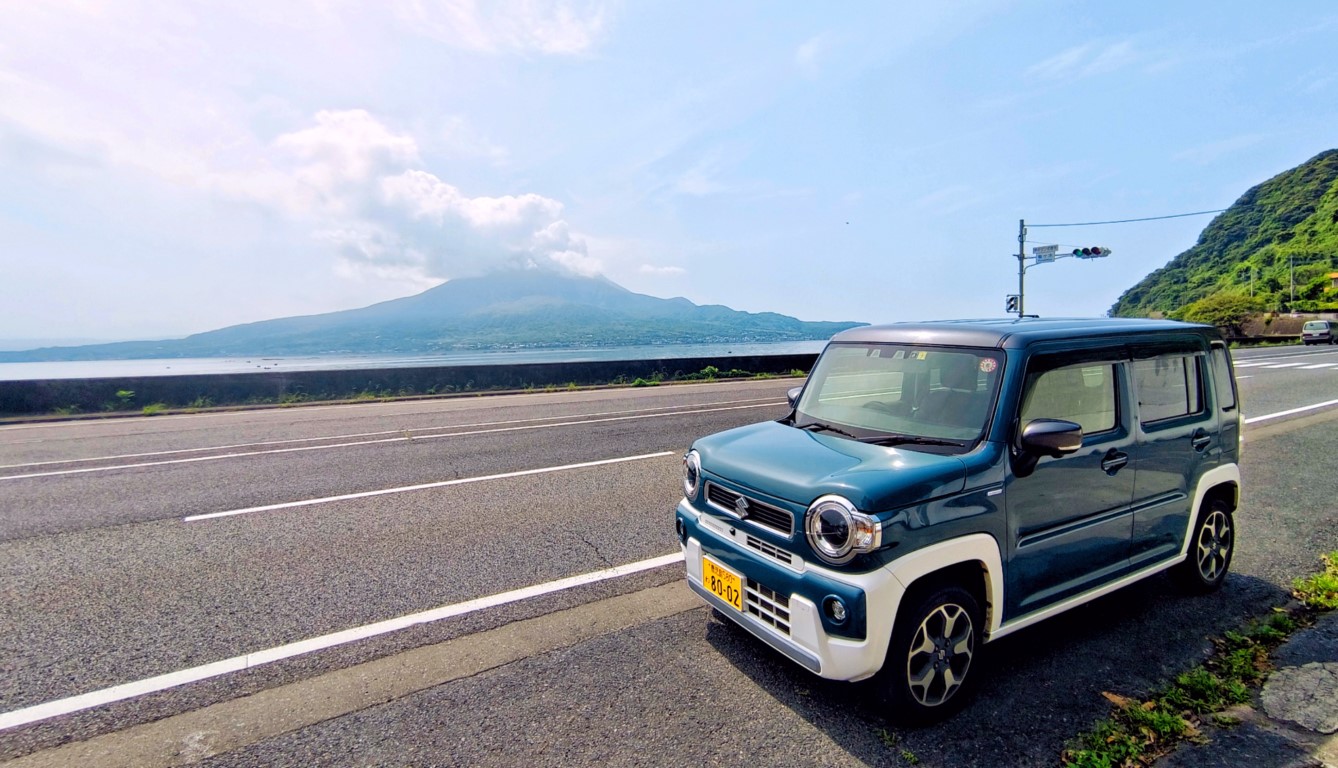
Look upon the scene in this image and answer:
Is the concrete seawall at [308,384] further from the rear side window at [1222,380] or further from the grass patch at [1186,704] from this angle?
the grass patch at [1186,704]

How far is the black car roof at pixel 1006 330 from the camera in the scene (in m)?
3.16

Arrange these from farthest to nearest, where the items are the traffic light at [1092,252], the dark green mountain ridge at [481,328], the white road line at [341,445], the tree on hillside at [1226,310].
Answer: the tree on hillside at [1226,310] → the dark green mountain ridge at [481,328] → the traffic light at [1092,252] → the white road line at [341,445]

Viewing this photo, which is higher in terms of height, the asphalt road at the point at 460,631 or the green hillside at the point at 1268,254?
the green hillside at the point at 1268,254

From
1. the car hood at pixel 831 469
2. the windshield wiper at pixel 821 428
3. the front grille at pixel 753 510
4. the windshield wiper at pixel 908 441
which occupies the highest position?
the windshield wiper at pixel 821 428

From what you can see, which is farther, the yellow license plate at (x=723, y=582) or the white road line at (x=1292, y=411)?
the white road line at (x=1292, y=411)

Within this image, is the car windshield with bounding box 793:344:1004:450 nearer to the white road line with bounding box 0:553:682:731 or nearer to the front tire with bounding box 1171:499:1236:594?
the white road line with bounding box 0:553:682:731

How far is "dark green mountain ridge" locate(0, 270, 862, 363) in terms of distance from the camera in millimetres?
43484

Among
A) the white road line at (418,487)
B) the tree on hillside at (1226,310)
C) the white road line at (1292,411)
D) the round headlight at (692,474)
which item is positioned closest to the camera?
the round headlight at (692,474)

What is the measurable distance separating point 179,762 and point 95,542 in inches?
145

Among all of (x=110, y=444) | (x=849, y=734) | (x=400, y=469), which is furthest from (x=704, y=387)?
(x=849, y=734)

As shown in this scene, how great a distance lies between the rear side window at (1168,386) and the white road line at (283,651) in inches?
123

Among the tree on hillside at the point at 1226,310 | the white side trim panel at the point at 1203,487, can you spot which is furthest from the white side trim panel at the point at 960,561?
the tree on hillside at the point at 1226,310

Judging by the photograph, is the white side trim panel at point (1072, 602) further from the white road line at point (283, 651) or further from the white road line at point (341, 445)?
the white road line at point (341, 445)

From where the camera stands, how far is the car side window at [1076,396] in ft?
9.94
